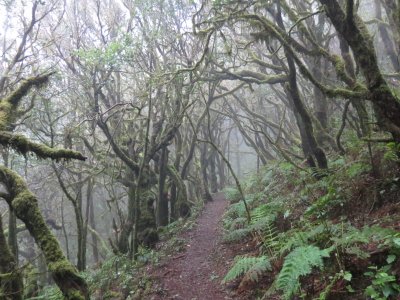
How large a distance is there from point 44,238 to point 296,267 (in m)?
3.47

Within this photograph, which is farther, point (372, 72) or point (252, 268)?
point (252, 268)

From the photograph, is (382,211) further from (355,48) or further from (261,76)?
(261,76)

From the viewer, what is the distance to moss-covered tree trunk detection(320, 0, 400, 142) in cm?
557

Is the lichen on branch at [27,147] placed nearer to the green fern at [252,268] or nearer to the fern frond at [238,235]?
the green fern at [252,268]

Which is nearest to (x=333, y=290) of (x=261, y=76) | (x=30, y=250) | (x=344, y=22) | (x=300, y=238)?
(x=300, y=238)

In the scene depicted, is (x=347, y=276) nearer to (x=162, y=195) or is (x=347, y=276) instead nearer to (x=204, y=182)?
(x=162, y=195)

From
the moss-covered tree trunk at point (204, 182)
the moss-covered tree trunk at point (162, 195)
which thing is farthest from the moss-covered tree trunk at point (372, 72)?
the moss-covered tree trunk at point (204, 182)

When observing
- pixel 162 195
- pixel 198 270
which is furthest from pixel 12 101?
pixel 162 195

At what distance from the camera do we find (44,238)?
5.26m

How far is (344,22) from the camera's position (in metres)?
5.94

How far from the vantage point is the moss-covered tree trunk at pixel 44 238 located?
488cm

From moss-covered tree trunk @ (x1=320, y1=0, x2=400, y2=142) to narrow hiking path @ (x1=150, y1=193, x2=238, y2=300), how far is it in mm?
3838

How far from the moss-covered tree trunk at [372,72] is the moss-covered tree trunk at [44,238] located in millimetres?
5015

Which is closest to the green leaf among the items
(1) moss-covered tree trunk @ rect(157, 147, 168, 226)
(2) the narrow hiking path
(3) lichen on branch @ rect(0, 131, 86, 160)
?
(2) the narrow hiking path
